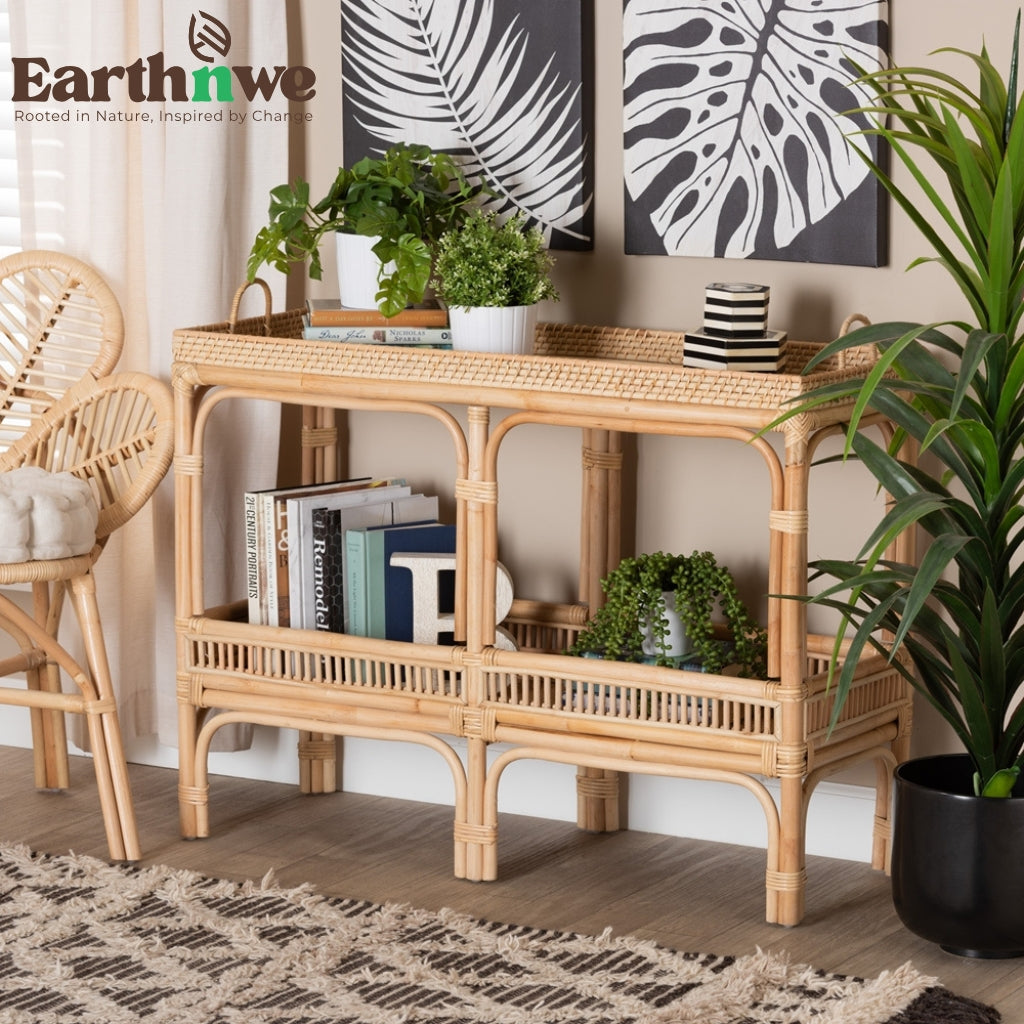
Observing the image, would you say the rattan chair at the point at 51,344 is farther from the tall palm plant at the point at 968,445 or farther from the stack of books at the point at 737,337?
the tall palm plant at the point at 968,445

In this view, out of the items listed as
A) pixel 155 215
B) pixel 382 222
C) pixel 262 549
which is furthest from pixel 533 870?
pixel 155 215

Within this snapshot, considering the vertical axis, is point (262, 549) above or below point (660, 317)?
below

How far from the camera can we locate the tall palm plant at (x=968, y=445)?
222 cm

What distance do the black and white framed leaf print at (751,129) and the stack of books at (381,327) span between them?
360 millimetres

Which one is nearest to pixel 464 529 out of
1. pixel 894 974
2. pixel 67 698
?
pixel 67 698

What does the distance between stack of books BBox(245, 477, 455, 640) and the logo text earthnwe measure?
0.73m

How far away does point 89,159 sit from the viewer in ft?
10.5

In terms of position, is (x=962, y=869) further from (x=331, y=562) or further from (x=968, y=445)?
(x=331, y=562)

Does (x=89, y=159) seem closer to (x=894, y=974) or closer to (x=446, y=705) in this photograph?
(x=446, y=705)

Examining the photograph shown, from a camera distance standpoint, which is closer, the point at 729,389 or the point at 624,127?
the point at 729,389

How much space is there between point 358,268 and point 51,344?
27.2 inches

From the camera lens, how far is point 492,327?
2.70 m

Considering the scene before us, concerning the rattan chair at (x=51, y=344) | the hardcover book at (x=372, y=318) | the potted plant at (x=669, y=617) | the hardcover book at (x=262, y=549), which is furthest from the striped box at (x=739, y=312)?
the rattan chair at (x=51, y=344)

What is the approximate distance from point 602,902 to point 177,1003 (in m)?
0.69
